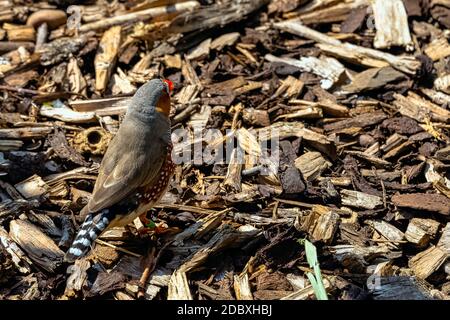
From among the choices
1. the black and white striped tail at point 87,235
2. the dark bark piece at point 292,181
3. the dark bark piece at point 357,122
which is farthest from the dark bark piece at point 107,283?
the dark bark piece at point 357,122

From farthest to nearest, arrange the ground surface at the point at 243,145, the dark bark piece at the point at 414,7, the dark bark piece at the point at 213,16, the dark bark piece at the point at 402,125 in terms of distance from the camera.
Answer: the dark bark piece at the point at 414,7
the dark bark piece at the point at 213,16
the dark bark piece at the point at 402,125
the ground surface at the point at 243,145

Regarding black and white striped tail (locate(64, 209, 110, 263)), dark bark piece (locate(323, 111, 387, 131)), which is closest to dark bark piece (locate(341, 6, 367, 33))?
dark bark piece (locate(323, 111, 387, 131))

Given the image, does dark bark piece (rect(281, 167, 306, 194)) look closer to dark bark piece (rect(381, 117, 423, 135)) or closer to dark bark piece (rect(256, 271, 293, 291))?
dark bark piece (rect(256, 271, 293, 291))

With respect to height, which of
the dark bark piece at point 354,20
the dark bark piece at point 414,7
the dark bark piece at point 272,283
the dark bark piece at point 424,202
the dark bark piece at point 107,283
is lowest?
the dark bark piece at point 272,283

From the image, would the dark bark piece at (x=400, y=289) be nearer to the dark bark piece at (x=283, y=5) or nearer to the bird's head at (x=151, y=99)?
the bird's head at (x=151, y=99)

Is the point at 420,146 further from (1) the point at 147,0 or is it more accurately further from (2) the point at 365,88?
(1) the point at 147,0

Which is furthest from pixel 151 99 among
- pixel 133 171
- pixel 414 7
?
pixel 414 7

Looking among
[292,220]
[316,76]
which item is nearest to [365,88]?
[316,76]

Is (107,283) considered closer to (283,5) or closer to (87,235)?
(87,235)
